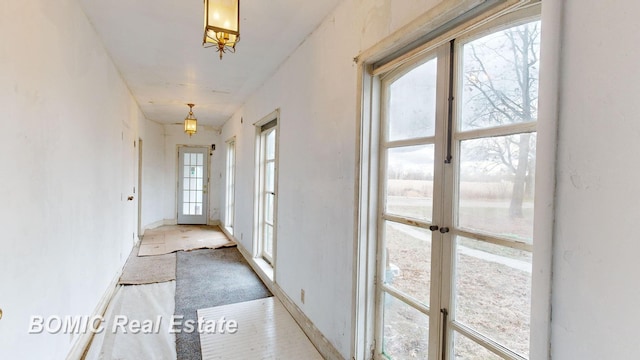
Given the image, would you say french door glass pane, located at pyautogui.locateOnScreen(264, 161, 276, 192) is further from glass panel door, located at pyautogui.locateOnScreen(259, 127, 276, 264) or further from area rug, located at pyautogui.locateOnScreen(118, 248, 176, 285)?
area rug, located at pyautogui.locateOnScreen(118, 248, 176, 285)

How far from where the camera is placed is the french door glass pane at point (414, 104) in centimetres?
154

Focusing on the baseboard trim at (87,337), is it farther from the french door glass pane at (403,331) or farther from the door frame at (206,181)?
the door frame at (206,181)

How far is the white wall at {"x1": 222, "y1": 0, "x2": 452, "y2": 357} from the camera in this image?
1.99m

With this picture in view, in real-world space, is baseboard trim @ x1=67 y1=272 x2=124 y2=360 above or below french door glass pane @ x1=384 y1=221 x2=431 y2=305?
below

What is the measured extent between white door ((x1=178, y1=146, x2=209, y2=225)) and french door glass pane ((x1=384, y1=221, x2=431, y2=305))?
692 cm

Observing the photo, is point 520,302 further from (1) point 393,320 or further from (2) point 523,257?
(1) point 393,320

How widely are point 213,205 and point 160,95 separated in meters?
3.69

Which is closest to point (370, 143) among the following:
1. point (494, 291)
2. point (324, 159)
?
point (324, 159)

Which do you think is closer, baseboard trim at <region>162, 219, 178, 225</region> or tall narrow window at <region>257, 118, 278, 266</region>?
tall narrow window at <region>257, 118, 278, 266</region>

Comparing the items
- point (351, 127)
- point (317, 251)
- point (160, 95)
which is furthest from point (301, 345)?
point (160, 95)

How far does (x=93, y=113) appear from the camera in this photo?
103 inches

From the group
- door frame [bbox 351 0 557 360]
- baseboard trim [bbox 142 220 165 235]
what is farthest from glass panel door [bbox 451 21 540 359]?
baseboard trim [bbox 142 220 165 235]

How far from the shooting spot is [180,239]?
20.0ft

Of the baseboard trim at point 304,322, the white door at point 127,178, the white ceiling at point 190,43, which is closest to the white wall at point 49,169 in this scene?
the white ceiling at point 190,43
